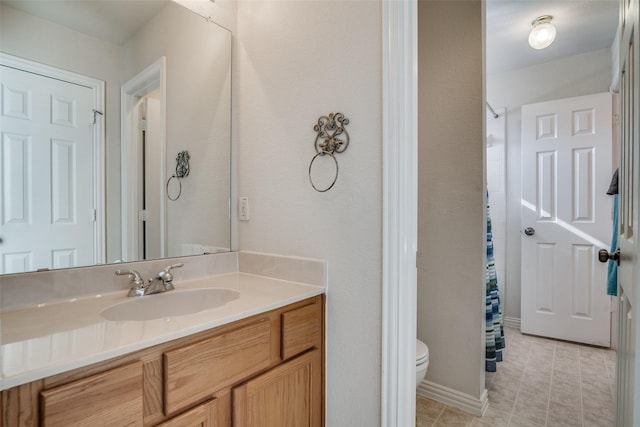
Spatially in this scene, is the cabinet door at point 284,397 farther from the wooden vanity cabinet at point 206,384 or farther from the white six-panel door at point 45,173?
the white six-panel door at point 45,173

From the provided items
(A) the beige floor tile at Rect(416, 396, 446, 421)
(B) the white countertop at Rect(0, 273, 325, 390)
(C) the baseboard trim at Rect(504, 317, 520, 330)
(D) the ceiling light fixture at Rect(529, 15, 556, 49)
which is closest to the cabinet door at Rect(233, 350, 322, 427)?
(B) the white countertop at Rect(0, 273, 325, 390)

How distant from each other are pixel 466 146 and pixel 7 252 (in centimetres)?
206

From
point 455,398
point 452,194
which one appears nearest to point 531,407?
point 455,398

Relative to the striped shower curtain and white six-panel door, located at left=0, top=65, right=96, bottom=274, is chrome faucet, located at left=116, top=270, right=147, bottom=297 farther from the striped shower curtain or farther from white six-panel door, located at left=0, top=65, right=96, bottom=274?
the striped shower curtain

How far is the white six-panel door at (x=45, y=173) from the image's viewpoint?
0.98 meters

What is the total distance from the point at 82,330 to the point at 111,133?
0.74 m

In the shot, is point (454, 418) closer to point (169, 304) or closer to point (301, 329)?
point (301, 329)

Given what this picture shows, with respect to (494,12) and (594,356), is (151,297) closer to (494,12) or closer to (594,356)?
(494,12)

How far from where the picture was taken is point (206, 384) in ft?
2.92

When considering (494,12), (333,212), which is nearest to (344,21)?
(333,212)

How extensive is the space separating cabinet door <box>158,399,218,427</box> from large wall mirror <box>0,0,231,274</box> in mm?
658

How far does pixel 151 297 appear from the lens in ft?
3.86

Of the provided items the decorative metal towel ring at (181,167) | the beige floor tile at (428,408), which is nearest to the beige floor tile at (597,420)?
the beige floor tile at (428,408)

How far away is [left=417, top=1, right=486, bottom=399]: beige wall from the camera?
1.81 metres
